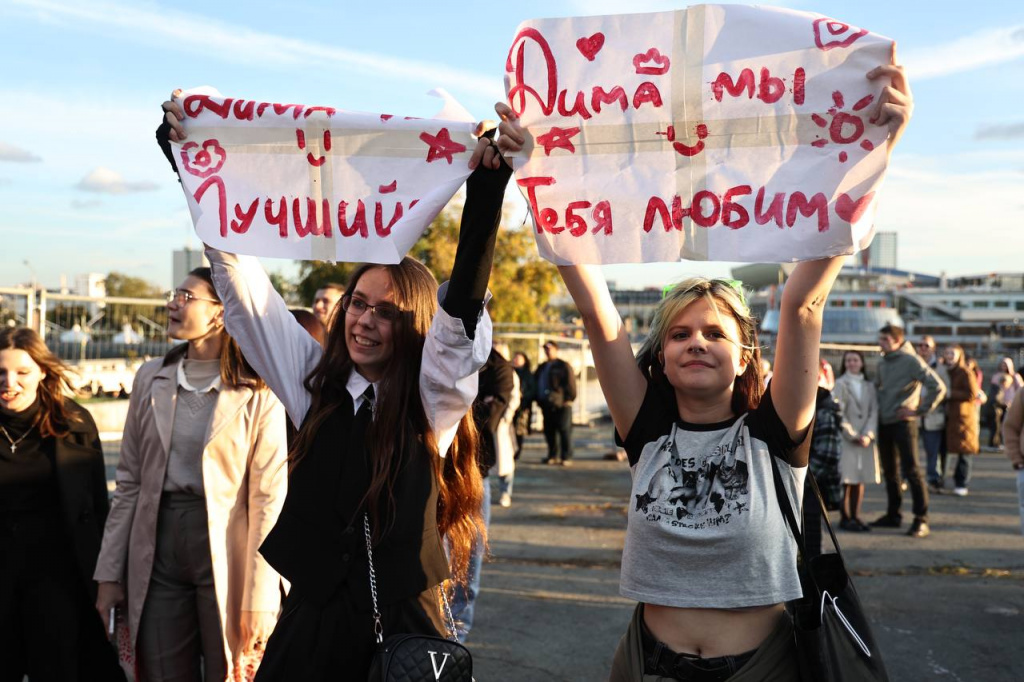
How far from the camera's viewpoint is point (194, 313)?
3.74 meters

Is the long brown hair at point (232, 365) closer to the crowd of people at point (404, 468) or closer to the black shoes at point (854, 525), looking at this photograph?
the crowd of people at point (404, 468)

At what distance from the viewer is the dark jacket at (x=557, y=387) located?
13.8m

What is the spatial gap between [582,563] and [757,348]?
5.30 m

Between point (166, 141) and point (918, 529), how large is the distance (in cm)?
806

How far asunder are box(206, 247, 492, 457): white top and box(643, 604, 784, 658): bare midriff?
818 mm

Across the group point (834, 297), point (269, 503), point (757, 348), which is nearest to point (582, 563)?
point (269, 503)

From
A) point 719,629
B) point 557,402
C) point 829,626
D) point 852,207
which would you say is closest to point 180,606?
point 719,629

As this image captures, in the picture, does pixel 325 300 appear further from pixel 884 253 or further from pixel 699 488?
pixel 884 253

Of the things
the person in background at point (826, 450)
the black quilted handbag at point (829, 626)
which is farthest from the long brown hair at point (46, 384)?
the person in background at point (826, 450)

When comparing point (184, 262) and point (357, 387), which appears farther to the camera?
point (184, 262)

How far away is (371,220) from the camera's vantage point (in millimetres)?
2682

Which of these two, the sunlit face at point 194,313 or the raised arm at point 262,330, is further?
the sunlit face at point 194,313

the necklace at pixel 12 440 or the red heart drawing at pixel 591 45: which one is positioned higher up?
the red heart drawing at pixel 591 45

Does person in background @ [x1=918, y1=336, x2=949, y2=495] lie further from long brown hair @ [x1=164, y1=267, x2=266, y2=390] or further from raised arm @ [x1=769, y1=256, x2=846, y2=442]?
raised arm @ [x1=769, y1=256, x2=846, y2=442]
